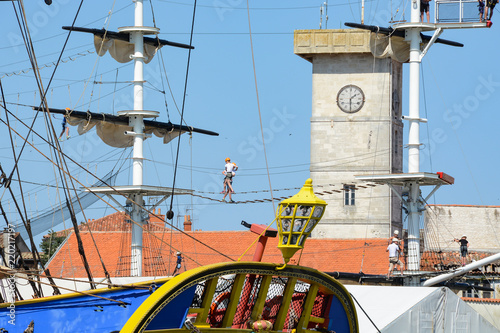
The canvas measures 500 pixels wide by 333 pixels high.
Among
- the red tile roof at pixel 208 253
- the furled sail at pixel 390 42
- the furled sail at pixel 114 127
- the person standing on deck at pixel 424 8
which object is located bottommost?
the red tile roof at pixel 208 253

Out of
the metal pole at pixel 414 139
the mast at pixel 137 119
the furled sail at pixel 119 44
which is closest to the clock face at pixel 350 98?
the furled sail at pixel 119 44

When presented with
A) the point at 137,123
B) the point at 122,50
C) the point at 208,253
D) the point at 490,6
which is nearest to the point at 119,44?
the point at 122,50

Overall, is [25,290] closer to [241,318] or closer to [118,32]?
[118,32]

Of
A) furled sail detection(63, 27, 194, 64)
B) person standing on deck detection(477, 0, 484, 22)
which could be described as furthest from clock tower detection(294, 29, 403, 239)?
person standing on deck detection(477, 0, 484, 22)

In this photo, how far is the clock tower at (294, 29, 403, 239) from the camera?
2175 inches

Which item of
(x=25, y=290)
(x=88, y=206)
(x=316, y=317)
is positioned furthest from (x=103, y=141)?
(x=316, y=317)

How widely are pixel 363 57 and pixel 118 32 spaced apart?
1754 cm

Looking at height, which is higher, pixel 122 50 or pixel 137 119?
pixel 122 50

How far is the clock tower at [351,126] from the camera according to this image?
181ft

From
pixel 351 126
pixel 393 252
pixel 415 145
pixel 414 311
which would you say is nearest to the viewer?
pixel 414 311

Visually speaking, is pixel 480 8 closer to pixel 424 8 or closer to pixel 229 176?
pixel 424 8

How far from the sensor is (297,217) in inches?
653

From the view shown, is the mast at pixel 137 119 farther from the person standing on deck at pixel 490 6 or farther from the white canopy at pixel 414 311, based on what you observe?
the white canopy at pixel 414 311

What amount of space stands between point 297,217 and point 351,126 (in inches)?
1573
